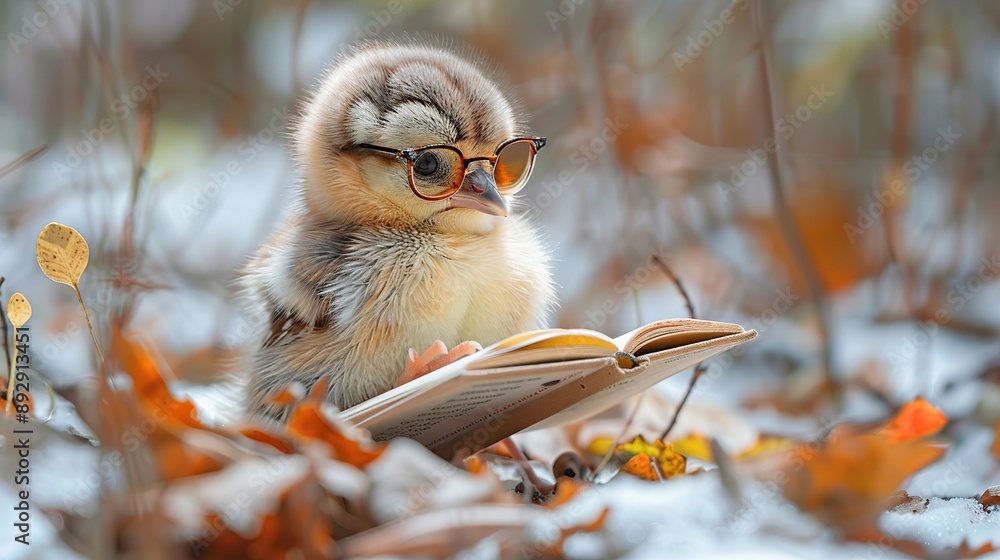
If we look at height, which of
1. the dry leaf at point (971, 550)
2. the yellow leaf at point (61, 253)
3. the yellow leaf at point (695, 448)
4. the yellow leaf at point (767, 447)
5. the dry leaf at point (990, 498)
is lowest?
the yellow leaf at point (767, 447)

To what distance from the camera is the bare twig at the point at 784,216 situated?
1.70 meters

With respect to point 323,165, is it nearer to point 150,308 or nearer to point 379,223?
point 379,223

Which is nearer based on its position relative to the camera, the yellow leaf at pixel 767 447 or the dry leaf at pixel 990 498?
the dry leaf at pixel 990 498

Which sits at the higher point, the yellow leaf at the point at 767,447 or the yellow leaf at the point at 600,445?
the yellow leaf at the point at 600,445

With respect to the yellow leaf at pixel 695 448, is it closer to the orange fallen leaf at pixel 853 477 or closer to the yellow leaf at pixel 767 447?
the yellow leaf at pixel 767 447

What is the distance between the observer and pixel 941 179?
206 centimetres

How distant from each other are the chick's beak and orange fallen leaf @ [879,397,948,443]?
66cm

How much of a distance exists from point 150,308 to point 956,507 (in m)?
1.47

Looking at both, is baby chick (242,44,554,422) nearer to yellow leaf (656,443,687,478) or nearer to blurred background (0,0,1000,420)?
yellow leaf (656,443,687,478)

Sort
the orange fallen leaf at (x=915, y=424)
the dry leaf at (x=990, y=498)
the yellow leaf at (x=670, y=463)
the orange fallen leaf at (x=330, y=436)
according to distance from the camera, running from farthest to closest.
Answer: the orange fallen leaf at (x=915, y=424) → the yellow leaf at (x=670, y=463) → the dry leaf at (x=990, y=498) → the orange fallen leaf at (x=330, y=436)

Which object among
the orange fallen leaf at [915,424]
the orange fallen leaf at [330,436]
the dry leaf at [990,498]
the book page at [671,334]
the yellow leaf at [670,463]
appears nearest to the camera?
the orange fallen leaf at [330,436]

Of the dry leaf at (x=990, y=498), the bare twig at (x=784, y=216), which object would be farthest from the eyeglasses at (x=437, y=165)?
the bare twig at (x=784, y=216)

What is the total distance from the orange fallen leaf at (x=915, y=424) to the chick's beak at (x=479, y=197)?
0.66 meters

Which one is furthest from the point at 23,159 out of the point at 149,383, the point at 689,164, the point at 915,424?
the point at 689,164
